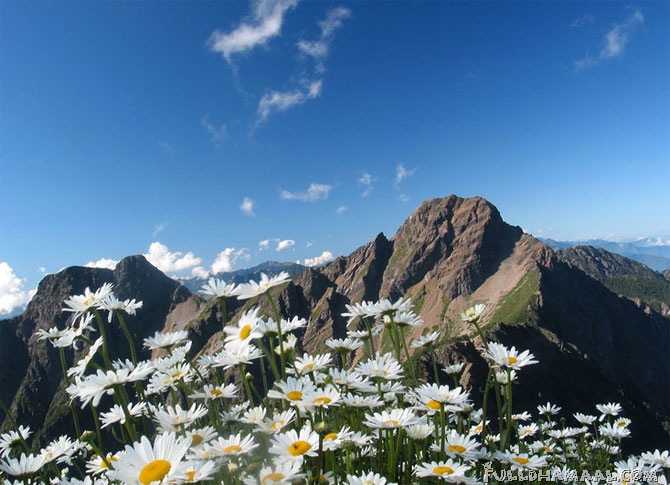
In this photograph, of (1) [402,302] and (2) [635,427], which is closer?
(1) [402,302]

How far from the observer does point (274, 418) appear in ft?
14.5

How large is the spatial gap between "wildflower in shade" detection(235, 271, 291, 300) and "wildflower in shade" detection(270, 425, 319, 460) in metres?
1.27

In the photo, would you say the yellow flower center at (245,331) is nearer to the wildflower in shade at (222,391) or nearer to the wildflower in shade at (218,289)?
the wildflower in shade at (218,289)

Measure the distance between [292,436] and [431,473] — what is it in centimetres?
108

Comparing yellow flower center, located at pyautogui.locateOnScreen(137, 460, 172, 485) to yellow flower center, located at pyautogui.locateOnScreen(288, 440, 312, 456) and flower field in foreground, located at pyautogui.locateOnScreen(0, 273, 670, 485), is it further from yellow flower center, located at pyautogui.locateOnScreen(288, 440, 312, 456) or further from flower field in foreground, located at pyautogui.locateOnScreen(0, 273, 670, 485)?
yellow flower center, located at pyautogui.locateOnScreen(288, 440, 312, 456)

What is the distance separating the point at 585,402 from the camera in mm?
150000

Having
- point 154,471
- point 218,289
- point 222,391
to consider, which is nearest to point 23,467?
point 222,391

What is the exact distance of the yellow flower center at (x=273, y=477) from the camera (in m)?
3.18

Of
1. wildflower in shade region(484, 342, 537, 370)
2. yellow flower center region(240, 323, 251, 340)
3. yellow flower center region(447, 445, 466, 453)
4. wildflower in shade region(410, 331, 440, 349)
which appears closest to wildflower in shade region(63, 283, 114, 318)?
yellow flower center region(240, 323, 251, 340)

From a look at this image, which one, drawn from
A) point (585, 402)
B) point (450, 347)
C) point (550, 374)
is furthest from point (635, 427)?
point (450, 347)

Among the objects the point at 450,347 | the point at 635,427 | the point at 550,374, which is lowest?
the point at 635,427

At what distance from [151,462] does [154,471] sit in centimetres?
14

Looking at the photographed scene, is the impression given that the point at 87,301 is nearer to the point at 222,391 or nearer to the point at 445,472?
the point at 222,391

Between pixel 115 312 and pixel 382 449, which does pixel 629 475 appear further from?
pixel 115 312
